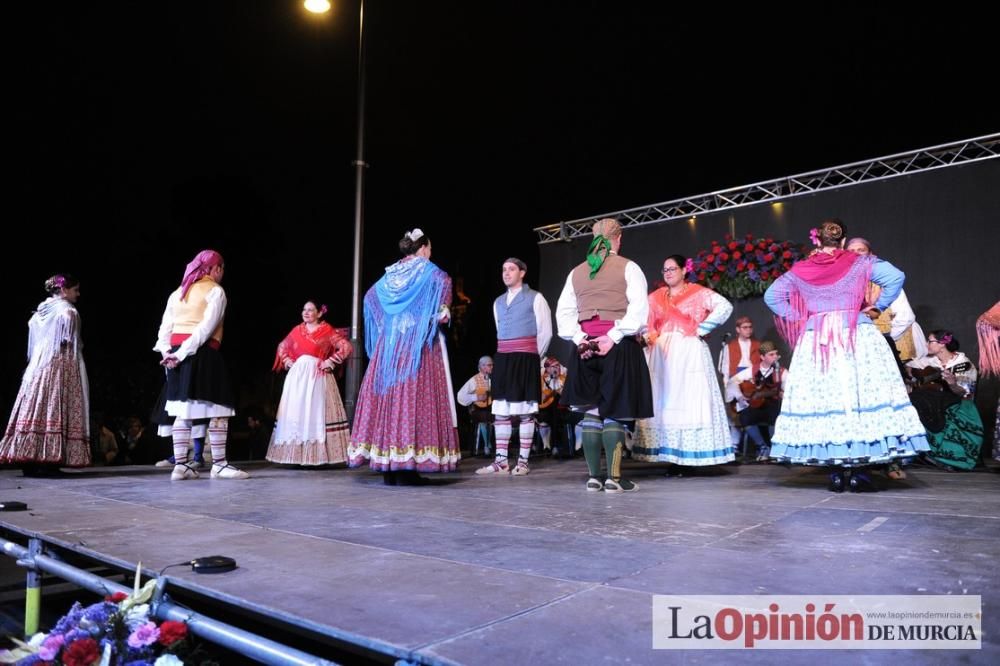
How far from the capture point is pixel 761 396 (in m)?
7.30

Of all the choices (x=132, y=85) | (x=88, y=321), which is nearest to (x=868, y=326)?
(x=88, y=321)

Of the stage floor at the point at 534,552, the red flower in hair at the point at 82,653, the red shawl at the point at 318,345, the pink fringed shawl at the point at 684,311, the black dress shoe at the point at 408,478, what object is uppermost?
the pink fringed shawl at the point at 684,311

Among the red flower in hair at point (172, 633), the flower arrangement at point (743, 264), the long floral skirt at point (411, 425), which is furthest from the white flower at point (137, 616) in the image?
the flower arrangement at point (743, 264)

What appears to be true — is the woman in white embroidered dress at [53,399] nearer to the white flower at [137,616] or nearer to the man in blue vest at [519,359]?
the man in blue vest at [519,359]

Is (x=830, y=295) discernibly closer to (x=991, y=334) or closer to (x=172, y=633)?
(x=991, y=334)

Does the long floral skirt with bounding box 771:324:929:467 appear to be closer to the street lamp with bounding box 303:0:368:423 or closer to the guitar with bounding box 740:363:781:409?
the guitar with bounding box 740:363:781:409

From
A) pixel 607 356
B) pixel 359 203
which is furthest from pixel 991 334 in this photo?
pixel 359 203

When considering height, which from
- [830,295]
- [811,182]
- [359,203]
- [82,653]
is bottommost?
[82,653]

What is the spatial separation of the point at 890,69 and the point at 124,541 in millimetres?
10577

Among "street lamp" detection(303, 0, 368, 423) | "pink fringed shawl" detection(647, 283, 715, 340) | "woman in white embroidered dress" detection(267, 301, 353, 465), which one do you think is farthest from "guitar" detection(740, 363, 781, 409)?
"woman in white embroidered dress" detection(267, 301, 353, 465)

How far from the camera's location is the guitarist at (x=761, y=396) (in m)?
7.29

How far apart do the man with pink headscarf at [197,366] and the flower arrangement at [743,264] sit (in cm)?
616

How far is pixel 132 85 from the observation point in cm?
1102

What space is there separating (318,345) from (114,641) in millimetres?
5125
